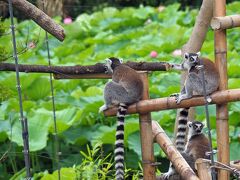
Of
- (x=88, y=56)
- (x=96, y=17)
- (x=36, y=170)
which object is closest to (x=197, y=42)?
(x=36, y=170)

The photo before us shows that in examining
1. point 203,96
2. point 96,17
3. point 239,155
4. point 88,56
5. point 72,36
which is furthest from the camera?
point 96,17

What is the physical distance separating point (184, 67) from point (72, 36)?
10016 mm

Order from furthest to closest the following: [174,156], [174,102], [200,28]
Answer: [200,28], [174,156], [174,102]

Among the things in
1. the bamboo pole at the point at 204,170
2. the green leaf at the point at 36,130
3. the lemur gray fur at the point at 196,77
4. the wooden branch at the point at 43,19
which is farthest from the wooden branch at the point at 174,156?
the green leaf at the point at 36,130

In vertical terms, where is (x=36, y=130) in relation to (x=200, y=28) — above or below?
below

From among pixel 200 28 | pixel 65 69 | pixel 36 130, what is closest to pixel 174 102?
pixel 65 69

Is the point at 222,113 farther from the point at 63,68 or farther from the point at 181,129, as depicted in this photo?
the point at 63,68

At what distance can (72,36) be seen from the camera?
46.2ft

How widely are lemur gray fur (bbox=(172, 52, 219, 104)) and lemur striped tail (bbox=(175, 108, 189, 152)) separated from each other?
287mm

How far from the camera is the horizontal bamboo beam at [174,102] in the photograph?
150 inches

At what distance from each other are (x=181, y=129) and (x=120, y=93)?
451 millimetres

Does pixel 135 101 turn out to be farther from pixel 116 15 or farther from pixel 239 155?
pixel 116 15

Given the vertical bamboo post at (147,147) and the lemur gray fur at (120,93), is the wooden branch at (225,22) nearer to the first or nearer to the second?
the vertical bamboo post at (147,147)

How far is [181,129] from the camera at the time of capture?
14.8ft
